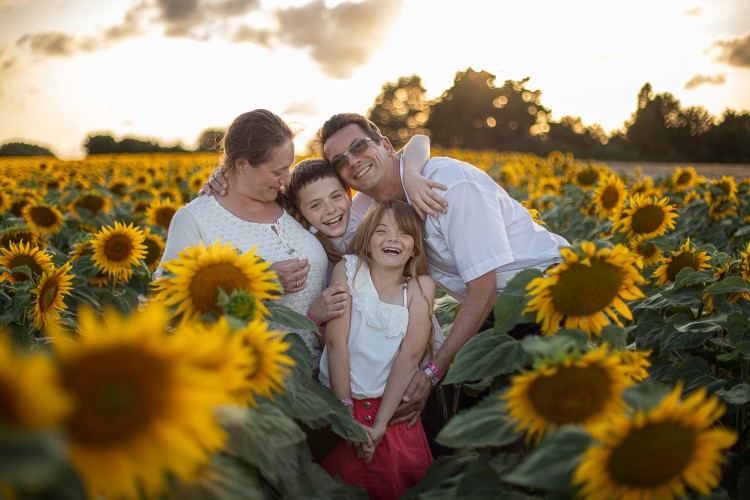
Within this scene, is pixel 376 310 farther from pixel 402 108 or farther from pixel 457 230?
pixel 402 108

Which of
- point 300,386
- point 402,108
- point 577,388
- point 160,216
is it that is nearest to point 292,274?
point 300,386

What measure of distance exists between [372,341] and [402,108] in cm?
6006

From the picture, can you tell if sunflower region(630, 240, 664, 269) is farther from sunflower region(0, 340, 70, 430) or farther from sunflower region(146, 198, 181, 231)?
sunflower region(146, 198, 181, 231)

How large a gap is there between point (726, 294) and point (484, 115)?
55.3 meters

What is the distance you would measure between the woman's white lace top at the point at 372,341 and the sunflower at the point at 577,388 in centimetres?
157

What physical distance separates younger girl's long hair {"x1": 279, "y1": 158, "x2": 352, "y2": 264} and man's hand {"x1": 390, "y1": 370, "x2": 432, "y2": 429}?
1000mm

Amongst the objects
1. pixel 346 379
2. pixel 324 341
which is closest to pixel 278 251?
pixel 324 341

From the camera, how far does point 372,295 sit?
125 inches

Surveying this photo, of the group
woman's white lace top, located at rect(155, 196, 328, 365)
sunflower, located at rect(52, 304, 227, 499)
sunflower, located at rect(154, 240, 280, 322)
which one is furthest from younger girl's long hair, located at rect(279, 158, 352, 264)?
sunflower, located at rect(52, 304, 227, 499)

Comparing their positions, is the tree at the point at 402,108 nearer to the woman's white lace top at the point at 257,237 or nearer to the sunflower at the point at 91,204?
the sunflower at the point at 91,204

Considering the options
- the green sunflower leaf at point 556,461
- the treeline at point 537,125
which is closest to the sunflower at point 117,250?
the green sunflower leaf at point 556,461

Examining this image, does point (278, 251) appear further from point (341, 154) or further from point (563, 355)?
point (563, 355)

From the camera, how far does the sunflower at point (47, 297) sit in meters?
3.04

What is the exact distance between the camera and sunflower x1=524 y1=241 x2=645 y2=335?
6.17 feet
